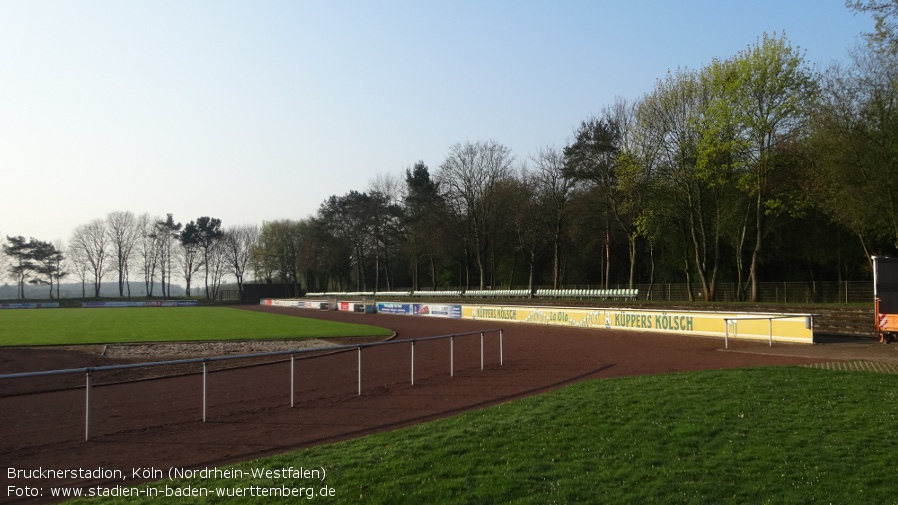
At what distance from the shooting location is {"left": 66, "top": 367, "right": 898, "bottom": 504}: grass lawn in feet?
20.1

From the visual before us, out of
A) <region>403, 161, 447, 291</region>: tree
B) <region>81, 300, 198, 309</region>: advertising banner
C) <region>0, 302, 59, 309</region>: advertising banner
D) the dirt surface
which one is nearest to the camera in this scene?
the dirt surface

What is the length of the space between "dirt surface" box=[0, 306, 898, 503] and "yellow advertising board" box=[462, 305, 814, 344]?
1168 mm

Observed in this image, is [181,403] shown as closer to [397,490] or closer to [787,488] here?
[397,490]

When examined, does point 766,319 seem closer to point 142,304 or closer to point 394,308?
point 394,308

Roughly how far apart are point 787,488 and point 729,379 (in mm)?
6846

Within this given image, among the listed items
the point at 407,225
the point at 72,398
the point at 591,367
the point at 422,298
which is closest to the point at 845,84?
the point at 591,367

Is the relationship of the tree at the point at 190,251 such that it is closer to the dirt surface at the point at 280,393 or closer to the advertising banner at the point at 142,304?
the advertising banner at the point at 142,304

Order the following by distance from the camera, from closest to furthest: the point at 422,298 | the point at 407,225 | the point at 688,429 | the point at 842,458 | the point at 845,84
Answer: the point at 842,458, the point at 688,429, the point at 845,84, the point at 422,298, the point at 407,225

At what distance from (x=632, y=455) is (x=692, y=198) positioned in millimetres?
38181

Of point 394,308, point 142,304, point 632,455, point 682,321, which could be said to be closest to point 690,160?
point 682,321

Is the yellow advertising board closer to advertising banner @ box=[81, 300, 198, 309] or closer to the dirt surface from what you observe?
the dirt surface

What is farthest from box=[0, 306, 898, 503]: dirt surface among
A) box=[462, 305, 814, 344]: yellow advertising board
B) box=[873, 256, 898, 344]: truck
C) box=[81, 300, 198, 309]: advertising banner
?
box=[81, 300, 198, 309]: advertising banner

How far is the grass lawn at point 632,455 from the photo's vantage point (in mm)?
6141

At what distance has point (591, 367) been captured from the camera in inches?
685
